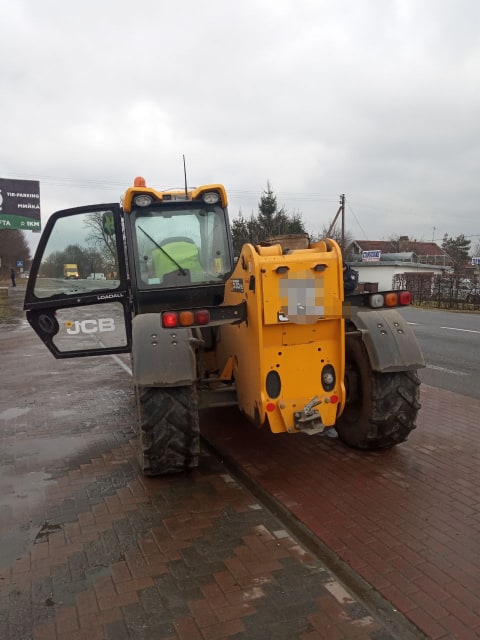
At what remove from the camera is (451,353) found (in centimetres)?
1063

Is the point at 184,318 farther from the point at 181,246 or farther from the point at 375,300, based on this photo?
the point at 181,246

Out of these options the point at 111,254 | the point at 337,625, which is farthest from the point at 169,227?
the point at 337,625

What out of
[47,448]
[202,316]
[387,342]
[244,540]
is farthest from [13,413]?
[387,342]

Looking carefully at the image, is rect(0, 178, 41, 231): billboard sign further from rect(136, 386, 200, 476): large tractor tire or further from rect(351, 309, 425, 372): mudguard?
rect(351, 309, 425, 372): mudguard

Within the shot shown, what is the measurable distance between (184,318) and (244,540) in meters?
1.55

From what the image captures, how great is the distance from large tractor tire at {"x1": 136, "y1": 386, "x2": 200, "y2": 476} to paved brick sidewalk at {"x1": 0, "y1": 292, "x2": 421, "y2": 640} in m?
0.27

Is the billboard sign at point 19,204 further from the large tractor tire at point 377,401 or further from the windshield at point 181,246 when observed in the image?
the large tractor tire at point 377,401

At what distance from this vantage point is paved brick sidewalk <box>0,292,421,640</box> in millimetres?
2484

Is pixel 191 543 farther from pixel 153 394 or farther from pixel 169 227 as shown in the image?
pixel 169 227

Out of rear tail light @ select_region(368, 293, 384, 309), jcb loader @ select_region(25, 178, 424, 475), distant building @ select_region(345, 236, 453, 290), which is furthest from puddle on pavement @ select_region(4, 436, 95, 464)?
distant building @ select_region(345, 236, 453, 290)

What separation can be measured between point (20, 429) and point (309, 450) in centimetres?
334

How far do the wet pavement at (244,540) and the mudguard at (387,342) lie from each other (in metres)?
0.89

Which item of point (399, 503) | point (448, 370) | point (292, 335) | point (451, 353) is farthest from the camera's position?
point (451, 353)

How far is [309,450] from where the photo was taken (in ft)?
15.5
